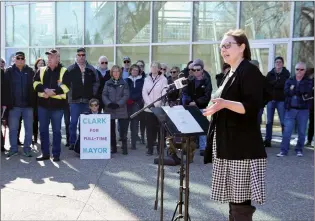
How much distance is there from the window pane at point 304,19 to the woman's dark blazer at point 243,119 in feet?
24.7

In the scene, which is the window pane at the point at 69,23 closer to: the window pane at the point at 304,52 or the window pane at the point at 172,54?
the window pane at the point at 172,54

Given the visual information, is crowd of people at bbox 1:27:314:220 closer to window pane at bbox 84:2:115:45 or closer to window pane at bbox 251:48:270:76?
window pane at bbox 251:48:270:76

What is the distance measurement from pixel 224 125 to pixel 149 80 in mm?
4824

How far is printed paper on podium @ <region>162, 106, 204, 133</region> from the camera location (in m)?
3.27

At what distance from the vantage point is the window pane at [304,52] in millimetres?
9617

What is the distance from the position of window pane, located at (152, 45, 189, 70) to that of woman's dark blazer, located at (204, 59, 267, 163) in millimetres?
8699

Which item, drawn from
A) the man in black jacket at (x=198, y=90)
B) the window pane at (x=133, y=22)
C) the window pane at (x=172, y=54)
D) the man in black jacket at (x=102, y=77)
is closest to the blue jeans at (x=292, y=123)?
the man in black jacket at (x=198, y=90)

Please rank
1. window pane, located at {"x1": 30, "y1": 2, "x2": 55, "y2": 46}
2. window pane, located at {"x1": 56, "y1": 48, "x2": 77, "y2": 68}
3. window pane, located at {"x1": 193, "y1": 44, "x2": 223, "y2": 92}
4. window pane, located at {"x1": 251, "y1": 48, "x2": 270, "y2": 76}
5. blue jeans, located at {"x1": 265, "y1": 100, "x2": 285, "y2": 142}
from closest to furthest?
blue jeans, located at {"x1": 265, "y1": 100, "x2": 285, "y2": 142}
window pane, located at {"x1": 251, "y1": 48, "x2": 270, "y2": 76}
window pane, located at {"x1": 193, "y1": 44, "x2": 223, "y2": 92}
window pane, located at {"x1": 56, "y1": 48, "x2": 77, "y2": 68}
window pane, located at {"x1": 30, "y1": 2, "x2": 55, "y2": 46}

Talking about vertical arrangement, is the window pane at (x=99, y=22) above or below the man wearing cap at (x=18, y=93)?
above

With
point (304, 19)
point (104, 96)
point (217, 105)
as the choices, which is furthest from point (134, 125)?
point (217, 105)

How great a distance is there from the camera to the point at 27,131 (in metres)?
7.53

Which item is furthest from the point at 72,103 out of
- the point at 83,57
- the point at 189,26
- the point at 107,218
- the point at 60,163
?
the point at 189,26

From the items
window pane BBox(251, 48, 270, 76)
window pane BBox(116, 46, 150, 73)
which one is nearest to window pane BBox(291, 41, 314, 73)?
window pane BBox(251, 48, 270, 76)

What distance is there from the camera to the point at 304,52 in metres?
9.76
